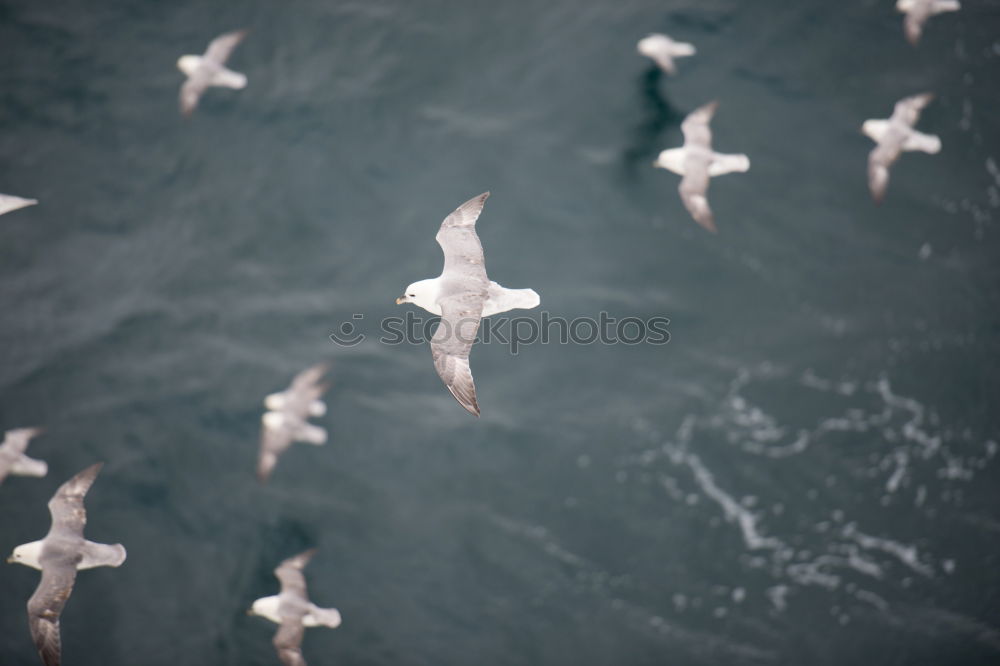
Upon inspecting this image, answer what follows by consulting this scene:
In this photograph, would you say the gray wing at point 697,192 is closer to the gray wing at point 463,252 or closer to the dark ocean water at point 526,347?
the dark ocean water at point 526,347

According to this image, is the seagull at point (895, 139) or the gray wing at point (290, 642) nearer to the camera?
the gray wing at point (290, 642)

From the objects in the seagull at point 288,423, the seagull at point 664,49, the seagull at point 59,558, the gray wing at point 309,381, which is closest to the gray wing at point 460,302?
the seagull at point 288,423

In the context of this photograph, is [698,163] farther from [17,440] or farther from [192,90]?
[17,440]

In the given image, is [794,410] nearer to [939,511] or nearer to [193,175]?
[939,511]

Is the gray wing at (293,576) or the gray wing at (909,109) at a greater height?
the gray wing at (909,109)

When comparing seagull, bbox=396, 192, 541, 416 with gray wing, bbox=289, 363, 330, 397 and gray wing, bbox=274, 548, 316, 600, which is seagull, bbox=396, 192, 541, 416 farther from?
gray wing, bbox=274, 548, 316, 600

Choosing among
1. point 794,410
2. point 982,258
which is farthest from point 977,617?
point 982,258
